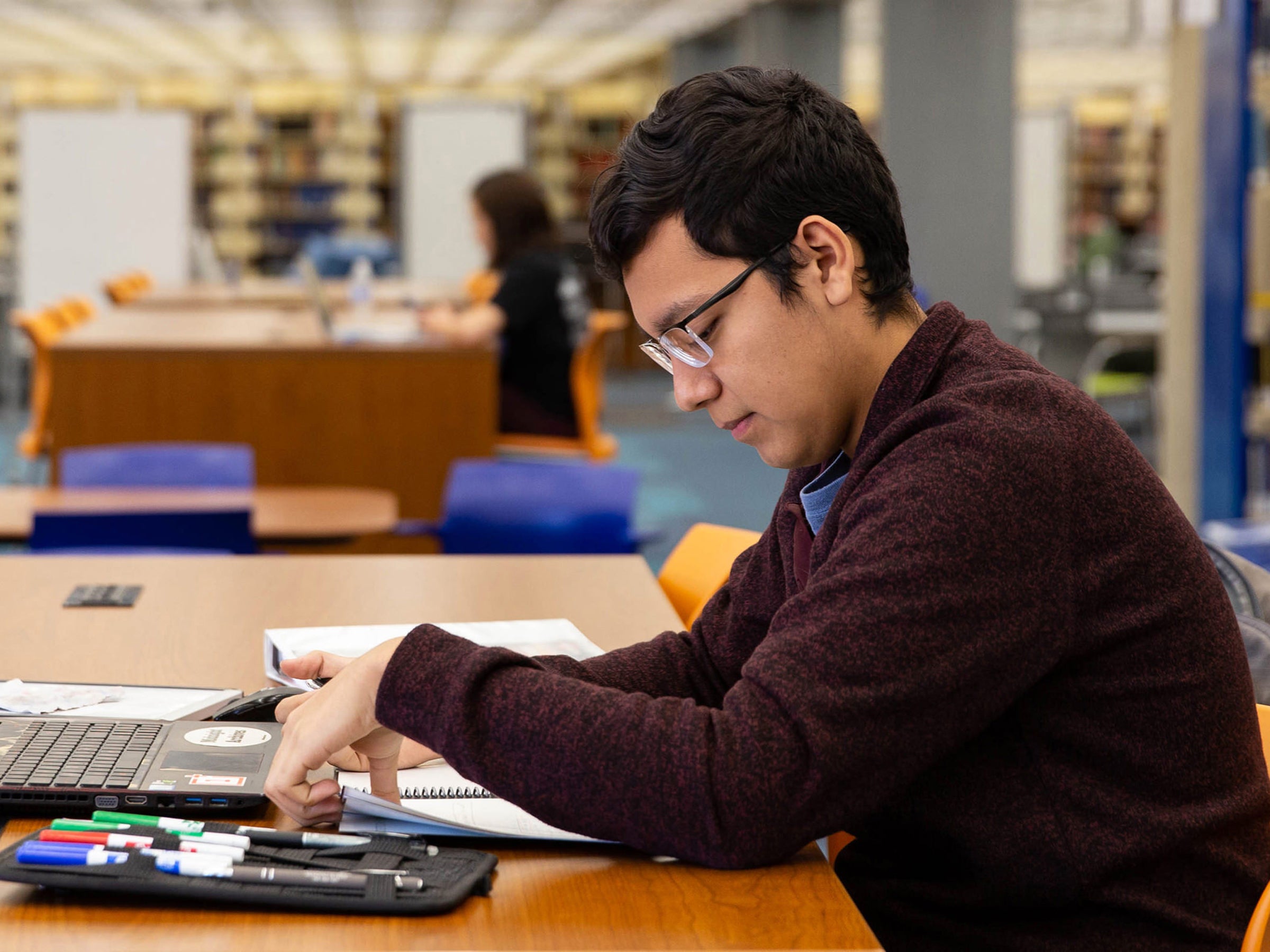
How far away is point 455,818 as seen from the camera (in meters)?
1.02

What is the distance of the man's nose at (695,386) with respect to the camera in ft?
3.53

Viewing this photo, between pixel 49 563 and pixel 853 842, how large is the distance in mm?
1393

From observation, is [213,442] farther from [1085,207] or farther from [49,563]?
[1085,207]

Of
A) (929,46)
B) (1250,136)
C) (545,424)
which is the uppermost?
(929,46)

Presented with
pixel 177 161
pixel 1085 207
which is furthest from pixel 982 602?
pixel 1085 207

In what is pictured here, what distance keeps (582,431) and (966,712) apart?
4211 millimetres

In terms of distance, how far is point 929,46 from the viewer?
7.59 metres

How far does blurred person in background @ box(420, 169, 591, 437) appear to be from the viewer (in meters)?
4.96

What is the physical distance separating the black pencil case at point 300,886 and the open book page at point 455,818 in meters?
0.05

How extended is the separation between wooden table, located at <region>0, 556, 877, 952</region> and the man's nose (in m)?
0.34

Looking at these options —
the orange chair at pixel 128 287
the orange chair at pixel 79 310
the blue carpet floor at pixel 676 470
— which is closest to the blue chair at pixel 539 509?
the blue carpet floor at pixel 676 470

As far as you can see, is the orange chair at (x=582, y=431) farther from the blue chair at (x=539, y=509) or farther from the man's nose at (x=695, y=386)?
the man's nose at (x=695, y=386)

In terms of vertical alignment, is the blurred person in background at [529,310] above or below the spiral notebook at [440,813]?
above

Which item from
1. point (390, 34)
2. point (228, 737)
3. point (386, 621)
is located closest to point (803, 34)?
point (390, 34)
